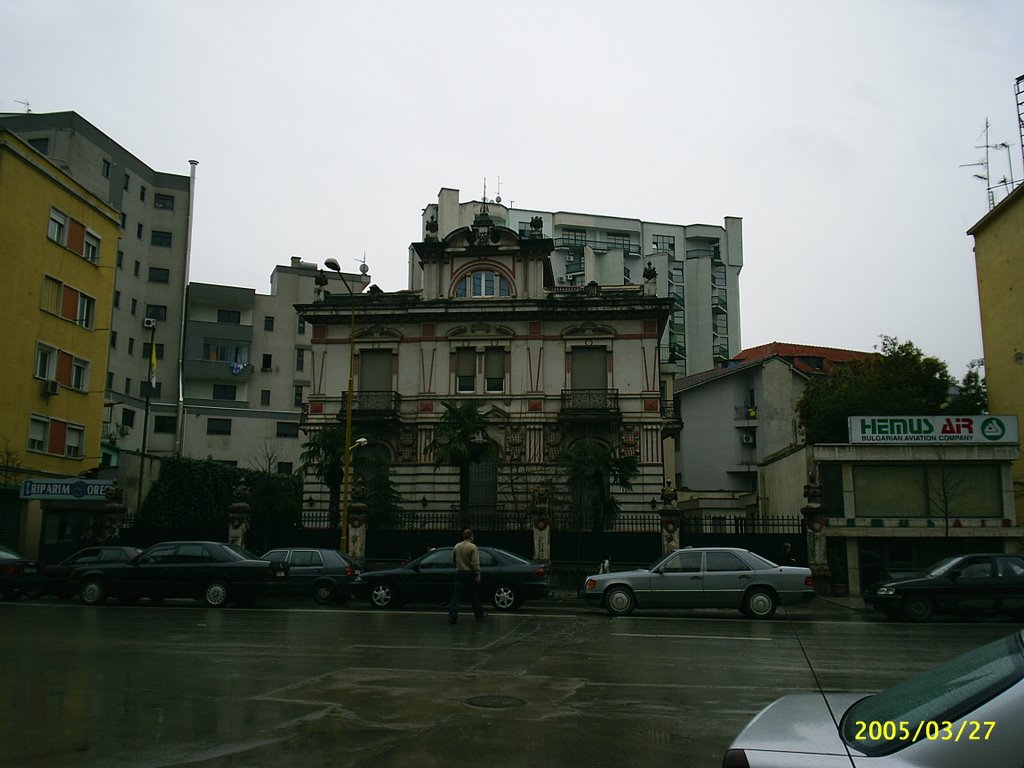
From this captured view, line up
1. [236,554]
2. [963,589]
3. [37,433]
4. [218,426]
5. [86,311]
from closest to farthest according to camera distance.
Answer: [963,589] → [236,554] → [37,433] → [86,311] → [218,426]

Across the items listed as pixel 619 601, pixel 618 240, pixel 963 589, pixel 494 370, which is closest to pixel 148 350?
pixel 494 370

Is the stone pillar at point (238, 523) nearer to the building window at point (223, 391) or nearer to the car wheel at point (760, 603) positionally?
the car wheel at point (760, 603)

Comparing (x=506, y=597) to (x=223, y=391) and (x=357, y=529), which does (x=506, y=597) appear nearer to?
(x=357, y=529)

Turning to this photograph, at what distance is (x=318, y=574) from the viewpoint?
22594mm

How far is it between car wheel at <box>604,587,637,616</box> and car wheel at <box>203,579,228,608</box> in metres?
8.96

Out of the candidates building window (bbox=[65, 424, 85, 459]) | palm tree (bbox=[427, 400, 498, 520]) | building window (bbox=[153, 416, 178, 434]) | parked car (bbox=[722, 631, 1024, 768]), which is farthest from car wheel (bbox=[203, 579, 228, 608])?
building window (bbox=[153, 416, 178, 434])

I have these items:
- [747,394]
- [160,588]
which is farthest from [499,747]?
[747,394]

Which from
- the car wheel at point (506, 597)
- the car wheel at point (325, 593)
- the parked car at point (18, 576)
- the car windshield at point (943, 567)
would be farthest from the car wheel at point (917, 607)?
the parked car at point (18, 576)

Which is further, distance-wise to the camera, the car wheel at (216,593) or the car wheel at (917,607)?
the car wheel at (216,593)

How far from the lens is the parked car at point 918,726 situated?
3.11m

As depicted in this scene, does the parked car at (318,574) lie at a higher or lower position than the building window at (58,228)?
lower

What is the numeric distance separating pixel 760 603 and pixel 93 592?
15.9m

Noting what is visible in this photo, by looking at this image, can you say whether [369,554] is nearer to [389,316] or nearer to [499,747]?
[389,316]

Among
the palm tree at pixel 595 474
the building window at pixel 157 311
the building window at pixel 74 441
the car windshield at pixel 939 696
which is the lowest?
the car windshield at pixel 939 696
